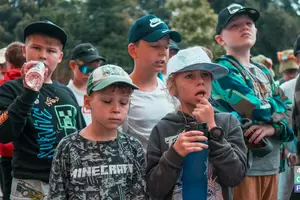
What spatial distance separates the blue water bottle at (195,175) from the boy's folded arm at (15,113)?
1.10m

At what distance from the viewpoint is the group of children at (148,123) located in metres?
3.03

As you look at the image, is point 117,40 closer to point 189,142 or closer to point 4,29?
point 4,29

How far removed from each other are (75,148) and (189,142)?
0.71 meters

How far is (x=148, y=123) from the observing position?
382 cm

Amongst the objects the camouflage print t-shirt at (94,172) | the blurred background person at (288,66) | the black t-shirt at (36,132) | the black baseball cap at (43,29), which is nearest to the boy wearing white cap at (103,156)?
the camouflage print t-shirt at (94,172)

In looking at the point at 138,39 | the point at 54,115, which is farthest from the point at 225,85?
the point at 54,115

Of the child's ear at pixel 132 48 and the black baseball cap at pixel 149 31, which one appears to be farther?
the child's ear at pixel 132 48

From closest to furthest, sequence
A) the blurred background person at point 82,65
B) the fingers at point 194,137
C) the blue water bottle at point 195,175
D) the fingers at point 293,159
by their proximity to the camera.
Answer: the fingers at point 194,137 → the blue water bottle at point 195,175 → the fingers at point 293,159 → the blurred background person at point 82,65

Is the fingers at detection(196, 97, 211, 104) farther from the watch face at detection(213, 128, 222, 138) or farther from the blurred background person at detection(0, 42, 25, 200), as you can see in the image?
the blurred background person at detection(0, 42, 25, 200)

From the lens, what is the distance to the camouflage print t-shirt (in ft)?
9.89

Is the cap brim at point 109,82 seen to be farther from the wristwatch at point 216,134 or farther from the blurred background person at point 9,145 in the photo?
the blurred background person at point 9,145

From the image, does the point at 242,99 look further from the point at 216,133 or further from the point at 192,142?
the point at 192,142

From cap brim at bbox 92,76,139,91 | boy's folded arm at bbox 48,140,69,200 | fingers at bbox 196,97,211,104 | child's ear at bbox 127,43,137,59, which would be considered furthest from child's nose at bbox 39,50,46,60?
fingers at bbox 196,97,211,104

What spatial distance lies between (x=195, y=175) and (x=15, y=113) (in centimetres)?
127
